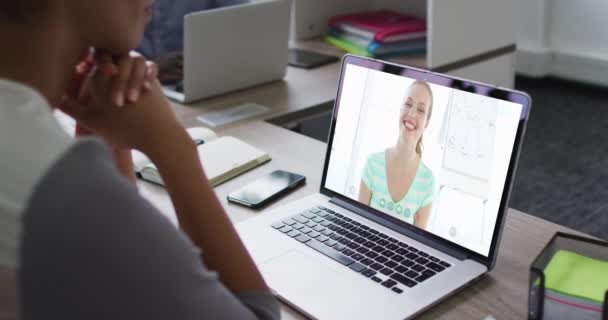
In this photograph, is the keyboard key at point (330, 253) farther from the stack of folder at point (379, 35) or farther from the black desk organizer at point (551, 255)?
the stack of folder at point (379, 35)

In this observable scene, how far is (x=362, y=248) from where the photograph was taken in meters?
1.04

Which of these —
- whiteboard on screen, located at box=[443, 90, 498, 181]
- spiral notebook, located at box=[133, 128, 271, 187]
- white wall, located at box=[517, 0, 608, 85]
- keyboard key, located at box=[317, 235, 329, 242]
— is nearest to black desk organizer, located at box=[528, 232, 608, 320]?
whiteboard on screen, located at box=[443, 90, 498, 181]

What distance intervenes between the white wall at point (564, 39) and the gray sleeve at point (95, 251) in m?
3.68

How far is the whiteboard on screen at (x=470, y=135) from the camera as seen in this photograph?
0.97m

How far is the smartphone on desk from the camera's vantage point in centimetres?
124

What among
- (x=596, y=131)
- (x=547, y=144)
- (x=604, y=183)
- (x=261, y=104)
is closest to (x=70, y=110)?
(x=261, y=104)

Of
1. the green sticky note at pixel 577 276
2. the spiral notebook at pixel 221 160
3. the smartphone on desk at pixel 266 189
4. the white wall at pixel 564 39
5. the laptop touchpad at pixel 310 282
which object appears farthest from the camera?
the white wall at pixel 564 39

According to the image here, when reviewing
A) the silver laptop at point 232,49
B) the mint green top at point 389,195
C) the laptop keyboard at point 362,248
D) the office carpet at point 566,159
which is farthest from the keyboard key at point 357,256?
the office carpet at point 566,159

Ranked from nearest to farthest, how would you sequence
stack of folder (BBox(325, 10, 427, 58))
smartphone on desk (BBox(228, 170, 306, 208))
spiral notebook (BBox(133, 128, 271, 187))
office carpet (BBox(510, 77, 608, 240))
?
smartphone on desk (BBox(228, 170, 306, 208)) → spiral notebook (BBox(133, 128, 271, 187)) → stack of folder (BBox(325, 10, 427, 58)) → office carpet (BBox(510, 77, 608, 240))

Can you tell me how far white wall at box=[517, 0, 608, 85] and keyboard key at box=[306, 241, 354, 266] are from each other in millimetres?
3189

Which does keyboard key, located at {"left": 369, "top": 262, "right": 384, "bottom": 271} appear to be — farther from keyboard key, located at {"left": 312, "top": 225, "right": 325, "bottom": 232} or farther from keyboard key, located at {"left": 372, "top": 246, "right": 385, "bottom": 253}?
keyboard key, located at {"left": 312, "top": 225, "right": 325, "bottom": 232}

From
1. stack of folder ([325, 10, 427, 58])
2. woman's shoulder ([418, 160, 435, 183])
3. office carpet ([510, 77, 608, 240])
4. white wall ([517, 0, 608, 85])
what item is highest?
stack of folder ([325, 10, 427, 58])

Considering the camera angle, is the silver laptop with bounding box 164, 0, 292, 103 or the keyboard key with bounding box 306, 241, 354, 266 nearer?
the keyboard key with bounding box 306, 241, 354, 266

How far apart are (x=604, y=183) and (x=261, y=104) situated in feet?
5.82
